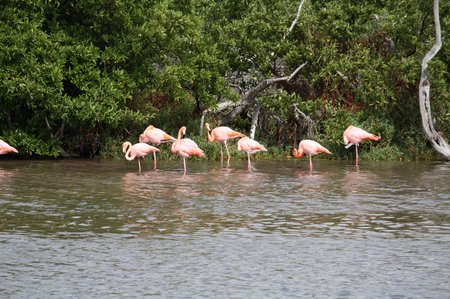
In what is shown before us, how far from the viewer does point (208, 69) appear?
2380cm

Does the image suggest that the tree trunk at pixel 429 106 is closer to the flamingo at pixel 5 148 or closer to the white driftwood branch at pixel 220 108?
the white driftwood branch at pixel 220 108

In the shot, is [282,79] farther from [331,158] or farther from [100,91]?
[100,91]

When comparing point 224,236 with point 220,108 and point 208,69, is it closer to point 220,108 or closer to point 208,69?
point 208,69


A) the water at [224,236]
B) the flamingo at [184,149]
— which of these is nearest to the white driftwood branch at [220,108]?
the flamingo at [184,149]

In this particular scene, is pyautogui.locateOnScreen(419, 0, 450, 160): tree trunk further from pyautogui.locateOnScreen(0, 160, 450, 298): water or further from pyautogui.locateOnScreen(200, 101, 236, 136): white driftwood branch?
pyautogui.locateOnScreen(200, 101, 236, 136): white driftwood branch

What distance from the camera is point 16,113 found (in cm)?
2341

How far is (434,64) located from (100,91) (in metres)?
8.47

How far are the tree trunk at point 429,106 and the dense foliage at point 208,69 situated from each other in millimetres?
589

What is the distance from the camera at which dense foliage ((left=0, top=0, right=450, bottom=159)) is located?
21.7 metres

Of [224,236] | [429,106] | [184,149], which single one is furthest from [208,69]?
[224,236]

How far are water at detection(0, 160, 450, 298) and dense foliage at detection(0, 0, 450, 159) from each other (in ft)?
15.0

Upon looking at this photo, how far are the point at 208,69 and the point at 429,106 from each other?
5.90m

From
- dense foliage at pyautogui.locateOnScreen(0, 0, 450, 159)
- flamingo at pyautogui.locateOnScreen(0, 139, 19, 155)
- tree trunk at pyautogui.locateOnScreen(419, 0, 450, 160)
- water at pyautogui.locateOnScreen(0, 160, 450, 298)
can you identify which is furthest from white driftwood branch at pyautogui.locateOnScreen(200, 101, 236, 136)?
water at pyautogui.locateOnScreen(0, 160, 450, 298)

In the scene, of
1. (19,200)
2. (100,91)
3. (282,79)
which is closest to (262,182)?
(19,200)
